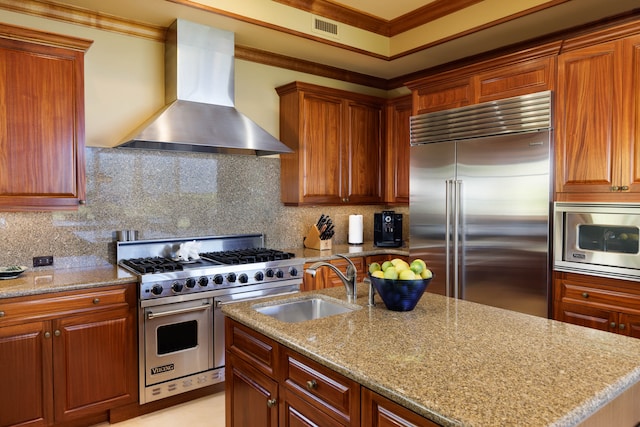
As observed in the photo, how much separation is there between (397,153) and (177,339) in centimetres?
288

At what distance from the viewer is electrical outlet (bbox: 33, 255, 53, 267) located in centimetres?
304

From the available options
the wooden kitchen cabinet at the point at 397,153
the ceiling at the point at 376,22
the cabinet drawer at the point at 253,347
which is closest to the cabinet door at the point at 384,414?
the cabinet drawer at the point at 253,347

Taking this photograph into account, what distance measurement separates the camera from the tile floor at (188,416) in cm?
287

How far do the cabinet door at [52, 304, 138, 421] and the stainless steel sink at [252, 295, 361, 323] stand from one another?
4.02 feet

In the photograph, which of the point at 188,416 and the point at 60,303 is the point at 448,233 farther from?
the point at 60,303

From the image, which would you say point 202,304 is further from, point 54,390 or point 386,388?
point 386,388

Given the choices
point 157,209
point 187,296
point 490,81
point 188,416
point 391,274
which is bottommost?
point 188,416

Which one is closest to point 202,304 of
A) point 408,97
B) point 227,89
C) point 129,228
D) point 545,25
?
point 129,228

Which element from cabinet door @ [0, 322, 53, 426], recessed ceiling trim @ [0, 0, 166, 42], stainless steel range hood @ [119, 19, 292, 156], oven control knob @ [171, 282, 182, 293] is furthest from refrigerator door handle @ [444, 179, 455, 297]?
cabinet door @ [0, 322, 53, 426]

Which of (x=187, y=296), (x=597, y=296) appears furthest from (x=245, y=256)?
(x=597, y=296)

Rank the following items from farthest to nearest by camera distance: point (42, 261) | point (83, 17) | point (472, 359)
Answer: point (83, 17), point (42, 261), point (472, 359)

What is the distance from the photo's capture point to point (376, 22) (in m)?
4.07

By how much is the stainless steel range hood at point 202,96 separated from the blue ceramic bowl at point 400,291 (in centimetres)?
181

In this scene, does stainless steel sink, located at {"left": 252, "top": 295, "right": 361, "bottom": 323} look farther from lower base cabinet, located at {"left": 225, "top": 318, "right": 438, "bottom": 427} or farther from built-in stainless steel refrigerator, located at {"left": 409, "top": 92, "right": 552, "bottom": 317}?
built-in stainless steel refrigerator, located at {"left": 409, "top": 92, "right": 552, "bottom": 317}
